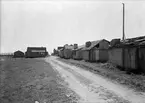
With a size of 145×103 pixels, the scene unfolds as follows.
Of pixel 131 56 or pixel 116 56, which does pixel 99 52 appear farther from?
pixel 131 56

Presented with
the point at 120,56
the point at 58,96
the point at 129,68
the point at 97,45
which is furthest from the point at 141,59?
the point at 97,45

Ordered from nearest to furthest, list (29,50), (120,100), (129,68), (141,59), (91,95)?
1. (120,100)
2. (91,95)
3. (141,59)
4. (129,68)
5. (29,50)

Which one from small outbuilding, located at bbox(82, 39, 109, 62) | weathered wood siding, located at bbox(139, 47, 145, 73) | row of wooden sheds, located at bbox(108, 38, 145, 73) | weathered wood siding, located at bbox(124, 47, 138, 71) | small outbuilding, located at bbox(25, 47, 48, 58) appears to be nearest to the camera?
weathered wood siding, located at bbox(139, 47, 145, 73)

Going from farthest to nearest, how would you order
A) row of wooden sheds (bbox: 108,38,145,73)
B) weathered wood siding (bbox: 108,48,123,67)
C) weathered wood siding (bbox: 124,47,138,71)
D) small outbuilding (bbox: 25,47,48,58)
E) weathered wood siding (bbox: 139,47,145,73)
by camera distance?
small outbuilding (bbox: 25,47,48,58), weathered wood siding (bbox: 108,48,123,67), weathered wood siding (bbox: 124,47,138,71), row of wooden sheds (bbox: 108,38,145,73), weathered wood siding (bbox: 139,47,145,73)

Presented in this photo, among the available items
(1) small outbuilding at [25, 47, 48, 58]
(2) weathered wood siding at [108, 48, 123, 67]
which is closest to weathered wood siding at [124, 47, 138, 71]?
(2) weathered wood siding at [108, 48, 123, 67]

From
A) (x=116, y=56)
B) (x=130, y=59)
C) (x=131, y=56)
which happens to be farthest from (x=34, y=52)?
(x=131, y=56)

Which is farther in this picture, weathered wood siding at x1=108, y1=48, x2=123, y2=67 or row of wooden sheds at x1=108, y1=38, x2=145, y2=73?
weathered wood siding at x1=108, y1=48, x2=123, y2=67

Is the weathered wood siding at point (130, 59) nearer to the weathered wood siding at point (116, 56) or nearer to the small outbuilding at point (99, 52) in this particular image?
the weathered wood siding at point (116, 56)

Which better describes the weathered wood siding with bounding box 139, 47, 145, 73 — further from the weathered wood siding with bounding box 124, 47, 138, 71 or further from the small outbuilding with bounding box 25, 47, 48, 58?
the small outbuilding with bounding box 25, 47, 48, 58

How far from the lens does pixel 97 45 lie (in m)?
35.6

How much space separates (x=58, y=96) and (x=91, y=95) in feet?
6.16

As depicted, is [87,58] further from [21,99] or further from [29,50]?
[29,50]

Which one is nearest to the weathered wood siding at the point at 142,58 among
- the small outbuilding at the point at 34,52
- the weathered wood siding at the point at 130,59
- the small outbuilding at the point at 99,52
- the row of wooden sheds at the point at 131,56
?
the row of wooden sheds at the point at 131,56

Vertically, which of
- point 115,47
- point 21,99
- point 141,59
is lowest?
point 21,99
